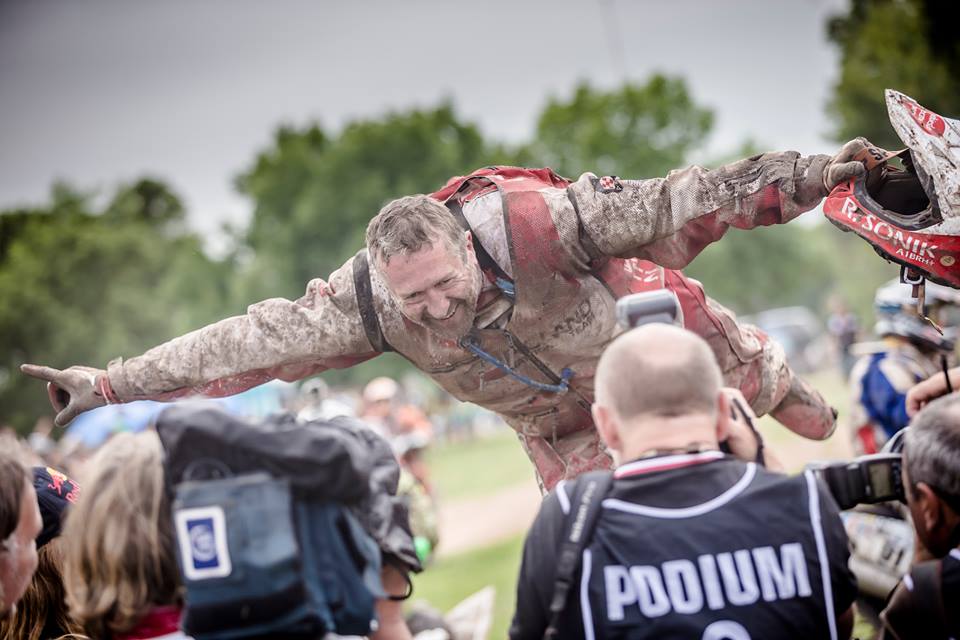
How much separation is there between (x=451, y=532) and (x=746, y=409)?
12339mm

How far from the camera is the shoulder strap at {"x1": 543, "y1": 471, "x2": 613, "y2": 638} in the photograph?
2.28 m

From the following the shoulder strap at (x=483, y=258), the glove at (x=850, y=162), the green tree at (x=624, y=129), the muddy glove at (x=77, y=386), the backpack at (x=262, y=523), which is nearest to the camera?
the backpack at (x=262, y=523)

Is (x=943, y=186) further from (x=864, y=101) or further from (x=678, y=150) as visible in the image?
(x=678, y=150)

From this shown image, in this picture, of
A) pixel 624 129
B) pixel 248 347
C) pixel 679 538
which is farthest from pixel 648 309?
pixel 624 129

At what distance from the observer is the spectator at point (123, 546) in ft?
7.58

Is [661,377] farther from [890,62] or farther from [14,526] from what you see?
[890,62]

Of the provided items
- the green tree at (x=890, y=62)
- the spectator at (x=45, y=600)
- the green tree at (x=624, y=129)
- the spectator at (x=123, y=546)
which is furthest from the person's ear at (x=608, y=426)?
the green tree at (x=624, y=129)

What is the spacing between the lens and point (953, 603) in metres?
2.32

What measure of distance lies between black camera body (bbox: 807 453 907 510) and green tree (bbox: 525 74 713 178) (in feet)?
123

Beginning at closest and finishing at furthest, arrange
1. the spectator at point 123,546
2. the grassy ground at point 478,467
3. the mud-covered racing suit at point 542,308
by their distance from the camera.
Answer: the spectator at point 123,546
the mud-covered racing suit at point 542,308
the grassy ground at point 478,467

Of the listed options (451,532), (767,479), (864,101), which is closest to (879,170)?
(767,479)

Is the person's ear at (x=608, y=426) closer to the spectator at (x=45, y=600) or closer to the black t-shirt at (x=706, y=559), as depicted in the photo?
the black t-shirt at (x=706, y=559)

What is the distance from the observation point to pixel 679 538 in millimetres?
2277

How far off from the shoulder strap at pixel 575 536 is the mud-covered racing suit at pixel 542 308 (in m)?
1.54
